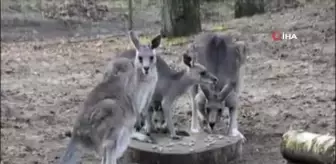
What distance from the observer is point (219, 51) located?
578 centimetres

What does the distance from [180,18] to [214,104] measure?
4.15 meters

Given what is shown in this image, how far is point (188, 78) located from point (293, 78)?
5.99 feet

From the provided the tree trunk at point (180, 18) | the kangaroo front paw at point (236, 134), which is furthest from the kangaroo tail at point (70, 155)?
the tree trunk at point (180, 18)

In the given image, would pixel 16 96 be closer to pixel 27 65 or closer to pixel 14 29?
pixel 27 65

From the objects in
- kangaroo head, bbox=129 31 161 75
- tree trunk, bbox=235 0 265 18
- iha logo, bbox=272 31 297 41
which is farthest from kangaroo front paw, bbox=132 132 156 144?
tree trunk, bbox=235 0 265 18

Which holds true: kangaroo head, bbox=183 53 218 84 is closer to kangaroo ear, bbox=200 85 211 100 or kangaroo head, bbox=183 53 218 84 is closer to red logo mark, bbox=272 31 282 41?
kangaroo ear, bbox=200 85 211 100

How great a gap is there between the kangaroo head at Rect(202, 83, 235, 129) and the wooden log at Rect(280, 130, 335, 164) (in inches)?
27.5

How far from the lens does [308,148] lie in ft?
15.1

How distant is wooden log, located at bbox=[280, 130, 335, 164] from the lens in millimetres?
4422

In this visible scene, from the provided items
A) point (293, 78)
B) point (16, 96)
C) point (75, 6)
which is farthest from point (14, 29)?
point (293, 78)

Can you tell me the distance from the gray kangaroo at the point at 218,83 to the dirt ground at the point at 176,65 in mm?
357

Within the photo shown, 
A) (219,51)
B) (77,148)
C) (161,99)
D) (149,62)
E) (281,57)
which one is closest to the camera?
(77,148)

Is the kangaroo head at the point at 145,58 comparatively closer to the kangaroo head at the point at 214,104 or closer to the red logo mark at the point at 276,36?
the kangaroo head at the point at 214,104

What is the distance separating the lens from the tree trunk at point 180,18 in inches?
369
